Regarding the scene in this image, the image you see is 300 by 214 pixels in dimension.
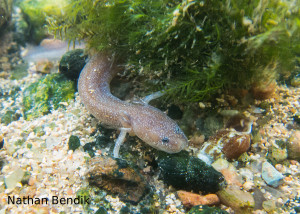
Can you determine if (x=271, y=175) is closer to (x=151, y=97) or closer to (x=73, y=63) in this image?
(x=151, y=97)

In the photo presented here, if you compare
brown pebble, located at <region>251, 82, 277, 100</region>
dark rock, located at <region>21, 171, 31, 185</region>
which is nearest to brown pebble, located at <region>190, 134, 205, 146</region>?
brown pebble, located at <region>251, 82, 277, 100</region>

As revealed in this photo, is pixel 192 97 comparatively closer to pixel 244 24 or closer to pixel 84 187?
pixel 244 24

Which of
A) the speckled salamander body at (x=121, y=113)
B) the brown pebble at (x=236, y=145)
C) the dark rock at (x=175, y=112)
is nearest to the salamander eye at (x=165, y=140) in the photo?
the speckled salamander body at (x=121, y=113)

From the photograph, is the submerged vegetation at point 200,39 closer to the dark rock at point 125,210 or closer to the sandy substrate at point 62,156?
the sandy substrate at point 62,156

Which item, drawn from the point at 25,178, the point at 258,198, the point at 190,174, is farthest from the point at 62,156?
the point at 258,198

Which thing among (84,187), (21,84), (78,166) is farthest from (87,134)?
(21,84)
